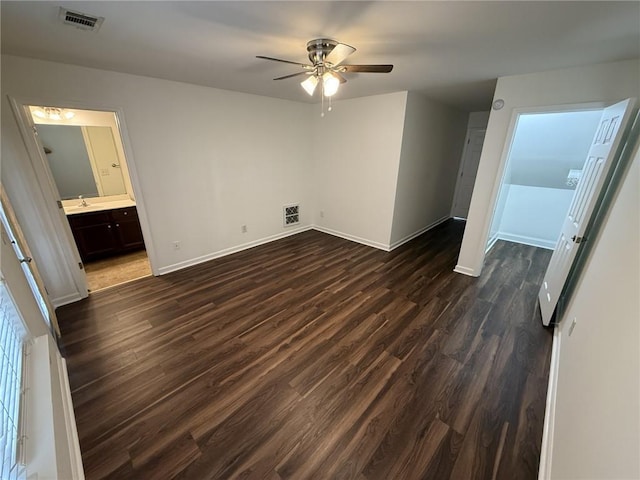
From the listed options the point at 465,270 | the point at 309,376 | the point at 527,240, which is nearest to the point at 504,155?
the point at 465,270

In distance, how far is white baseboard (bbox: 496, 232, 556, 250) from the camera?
4.50 meters

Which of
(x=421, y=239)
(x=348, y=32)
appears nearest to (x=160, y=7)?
(x=348, y=32)

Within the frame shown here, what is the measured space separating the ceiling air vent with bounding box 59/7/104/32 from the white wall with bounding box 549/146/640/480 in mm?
3171

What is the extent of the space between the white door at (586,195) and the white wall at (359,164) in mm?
2052

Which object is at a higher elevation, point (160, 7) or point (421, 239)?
point (160, 7)

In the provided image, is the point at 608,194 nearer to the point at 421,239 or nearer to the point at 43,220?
the point at 421,239

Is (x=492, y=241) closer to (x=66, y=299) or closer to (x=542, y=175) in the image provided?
(x=542, y=175)

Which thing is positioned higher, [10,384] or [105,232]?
[10,384]

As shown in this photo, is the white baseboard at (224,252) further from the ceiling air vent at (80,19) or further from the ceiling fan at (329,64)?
the ceiling fan at (329,64)

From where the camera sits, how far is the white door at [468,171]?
5.62 meters

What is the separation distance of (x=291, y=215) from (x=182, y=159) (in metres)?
2.14

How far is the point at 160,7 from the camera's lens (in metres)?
1.44

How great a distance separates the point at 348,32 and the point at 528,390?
2888 millimetres

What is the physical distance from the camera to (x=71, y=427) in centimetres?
148
